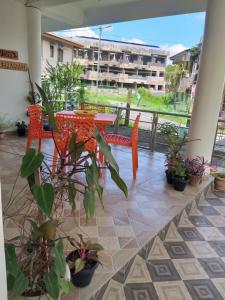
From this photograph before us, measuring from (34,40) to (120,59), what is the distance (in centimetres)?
791

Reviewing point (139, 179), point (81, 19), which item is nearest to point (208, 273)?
point (139, 179)

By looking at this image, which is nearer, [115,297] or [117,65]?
[115,297]

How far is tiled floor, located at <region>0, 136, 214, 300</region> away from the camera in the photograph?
154 cm

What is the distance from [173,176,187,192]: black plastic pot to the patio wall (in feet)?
11.6

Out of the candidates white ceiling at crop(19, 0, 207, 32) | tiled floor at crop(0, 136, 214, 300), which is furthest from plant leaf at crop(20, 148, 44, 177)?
white ceiling at crop(19, 0, 207, 32)

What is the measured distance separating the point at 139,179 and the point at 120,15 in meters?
3.69

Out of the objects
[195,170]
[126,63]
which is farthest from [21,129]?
[126,63]

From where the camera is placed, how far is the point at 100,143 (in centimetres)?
107

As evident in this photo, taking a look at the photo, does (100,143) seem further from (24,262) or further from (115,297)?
(115,297)

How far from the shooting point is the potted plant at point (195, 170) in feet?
9.39

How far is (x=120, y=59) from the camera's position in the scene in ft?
39.3

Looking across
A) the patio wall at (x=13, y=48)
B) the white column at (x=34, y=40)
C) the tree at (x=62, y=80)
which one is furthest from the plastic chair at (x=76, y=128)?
the tree at (x=62, y=80)

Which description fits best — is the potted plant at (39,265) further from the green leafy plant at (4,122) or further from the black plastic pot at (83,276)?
the green leafy plant at (4,122)

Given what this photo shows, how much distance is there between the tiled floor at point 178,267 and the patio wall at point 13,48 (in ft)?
12.7
